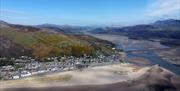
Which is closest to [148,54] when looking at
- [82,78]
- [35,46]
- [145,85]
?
[35,46]

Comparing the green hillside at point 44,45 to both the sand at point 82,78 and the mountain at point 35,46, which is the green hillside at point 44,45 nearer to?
the mountain at point 35,46

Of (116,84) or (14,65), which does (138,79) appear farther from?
(14,65)

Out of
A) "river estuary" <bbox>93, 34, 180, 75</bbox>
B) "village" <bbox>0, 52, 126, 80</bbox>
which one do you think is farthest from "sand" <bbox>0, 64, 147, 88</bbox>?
"river estuary" <bbox>93, 34, 180, 75</bbox>

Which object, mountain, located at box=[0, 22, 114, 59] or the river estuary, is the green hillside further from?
the river estuary

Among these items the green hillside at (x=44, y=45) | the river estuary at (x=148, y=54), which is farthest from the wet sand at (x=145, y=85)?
the green hillside at (x=44, y=45)

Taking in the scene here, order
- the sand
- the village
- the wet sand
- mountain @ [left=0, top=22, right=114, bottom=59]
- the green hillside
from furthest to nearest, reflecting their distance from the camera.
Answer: the green hillside
mountain @ [left=0, top=22, right=114, bottom=59]
the village
the sand
the wet sand

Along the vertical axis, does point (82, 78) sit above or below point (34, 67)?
below

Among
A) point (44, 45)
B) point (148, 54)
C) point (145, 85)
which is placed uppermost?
point (44, 45)

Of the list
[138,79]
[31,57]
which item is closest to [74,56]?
[31,57]

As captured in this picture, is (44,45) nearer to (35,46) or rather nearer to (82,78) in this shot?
(35,46)

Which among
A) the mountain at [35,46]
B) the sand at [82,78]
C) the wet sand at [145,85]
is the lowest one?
the wet sand at [145,85]

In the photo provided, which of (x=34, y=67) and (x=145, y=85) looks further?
(x=34, y=67)
